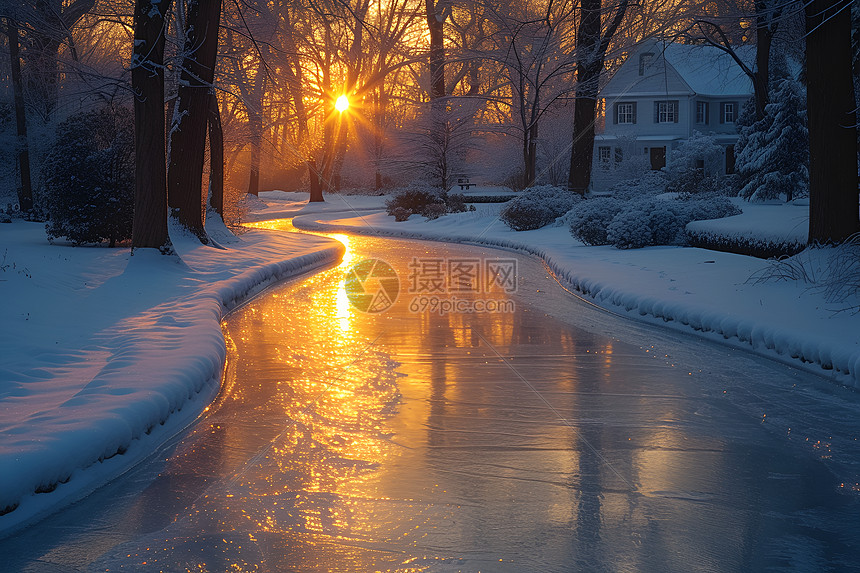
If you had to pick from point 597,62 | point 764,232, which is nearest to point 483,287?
point 764,232

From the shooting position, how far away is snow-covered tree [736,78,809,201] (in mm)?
29625

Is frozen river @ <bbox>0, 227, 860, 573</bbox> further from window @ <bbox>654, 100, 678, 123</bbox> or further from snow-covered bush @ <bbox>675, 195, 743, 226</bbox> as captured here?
window @ <bbox>654, 100, 678, 123</bbox>

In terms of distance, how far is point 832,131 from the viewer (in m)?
12.4

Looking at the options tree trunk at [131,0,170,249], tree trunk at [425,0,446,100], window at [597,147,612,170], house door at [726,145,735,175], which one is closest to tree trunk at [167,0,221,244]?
tree trunk at [131,0,170,249]

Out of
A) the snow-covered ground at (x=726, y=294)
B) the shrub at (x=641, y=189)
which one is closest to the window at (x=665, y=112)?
the shrub at (x=641, y=189)

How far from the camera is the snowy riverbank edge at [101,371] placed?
556cm

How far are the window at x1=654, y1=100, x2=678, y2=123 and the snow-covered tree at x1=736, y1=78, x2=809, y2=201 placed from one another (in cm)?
2056

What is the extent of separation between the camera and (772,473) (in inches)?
231

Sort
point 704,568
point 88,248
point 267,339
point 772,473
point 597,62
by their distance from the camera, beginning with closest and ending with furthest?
point 704,568 → point 772,473 → point 267,339 → point 88,248 → point 597,62

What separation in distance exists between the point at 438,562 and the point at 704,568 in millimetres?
→ 1387

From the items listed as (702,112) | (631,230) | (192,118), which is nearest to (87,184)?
(192,118)

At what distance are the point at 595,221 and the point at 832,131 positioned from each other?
8777 mm

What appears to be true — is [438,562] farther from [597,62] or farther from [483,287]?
[597,62]

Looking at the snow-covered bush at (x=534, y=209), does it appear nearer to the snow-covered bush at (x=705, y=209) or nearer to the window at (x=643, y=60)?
the snow-covered bush at (x=705, y=209)
